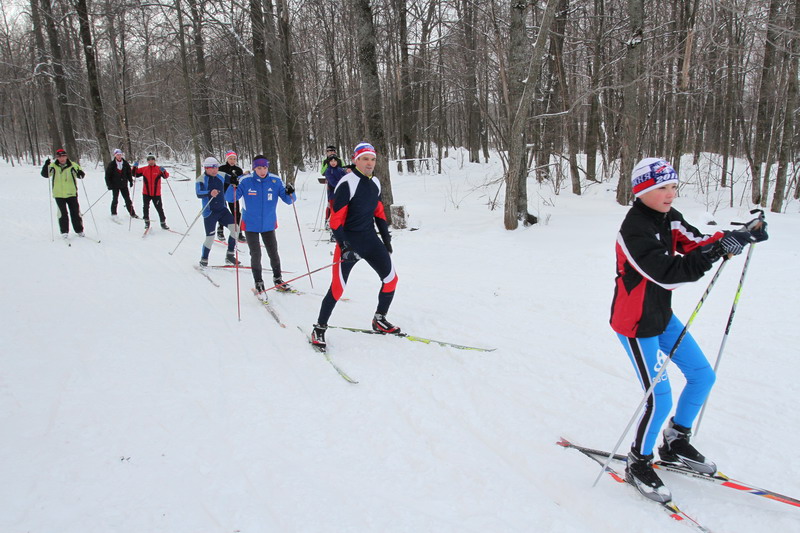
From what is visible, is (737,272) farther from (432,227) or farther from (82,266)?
(82,266)

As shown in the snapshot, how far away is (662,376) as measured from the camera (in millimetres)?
2625

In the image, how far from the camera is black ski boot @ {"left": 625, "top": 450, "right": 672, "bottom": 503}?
257 cm

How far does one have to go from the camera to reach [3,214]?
42.5ft

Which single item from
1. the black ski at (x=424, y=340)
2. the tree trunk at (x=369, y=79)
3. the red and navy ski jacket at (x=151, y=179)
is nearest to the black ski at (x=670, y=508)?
the black ski at (x=424, y=340)

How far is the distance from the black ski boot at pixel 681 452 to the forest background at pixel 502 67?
726 cm

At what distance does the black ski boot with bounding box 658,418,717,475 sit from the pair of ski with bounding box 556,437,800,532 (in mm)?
31

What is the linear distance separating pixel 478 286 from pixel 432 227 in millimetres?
4282

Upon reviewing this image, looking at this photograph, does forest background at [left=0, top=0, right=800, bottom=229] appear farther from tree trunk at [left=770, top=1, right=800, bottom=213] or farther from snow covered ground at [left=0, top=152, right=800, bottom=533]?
snow covered ground at [left=0, top=152, right=800, bottom=533]

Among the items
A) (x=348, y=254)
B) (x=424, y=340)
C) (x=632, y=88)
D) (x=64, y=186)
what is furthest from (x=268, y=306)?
(x=632, y=88)

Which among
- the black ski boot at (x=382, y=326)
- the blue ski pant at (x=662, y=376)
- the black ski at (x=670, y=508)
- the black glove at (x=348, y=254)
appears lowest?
the black ski at (x=670, y=508)

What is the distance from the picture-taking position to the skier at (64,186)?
394 inches

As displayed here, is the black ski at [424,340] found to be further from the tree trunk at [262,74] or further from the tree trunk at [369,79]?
the tree trunk at [262,74]

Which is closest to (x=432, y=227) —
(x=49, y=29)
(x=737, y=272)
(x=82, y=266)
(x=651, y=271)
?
(x=737, y=272)

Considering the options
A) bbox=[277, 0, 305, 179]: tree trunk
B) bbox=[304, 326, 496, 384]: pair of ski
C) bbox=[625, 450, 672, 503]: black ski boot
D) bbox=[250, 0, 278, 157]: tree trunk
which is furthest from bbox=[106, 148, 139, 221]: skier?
bbox=[625, 450, 672, 503]: black ski boot
